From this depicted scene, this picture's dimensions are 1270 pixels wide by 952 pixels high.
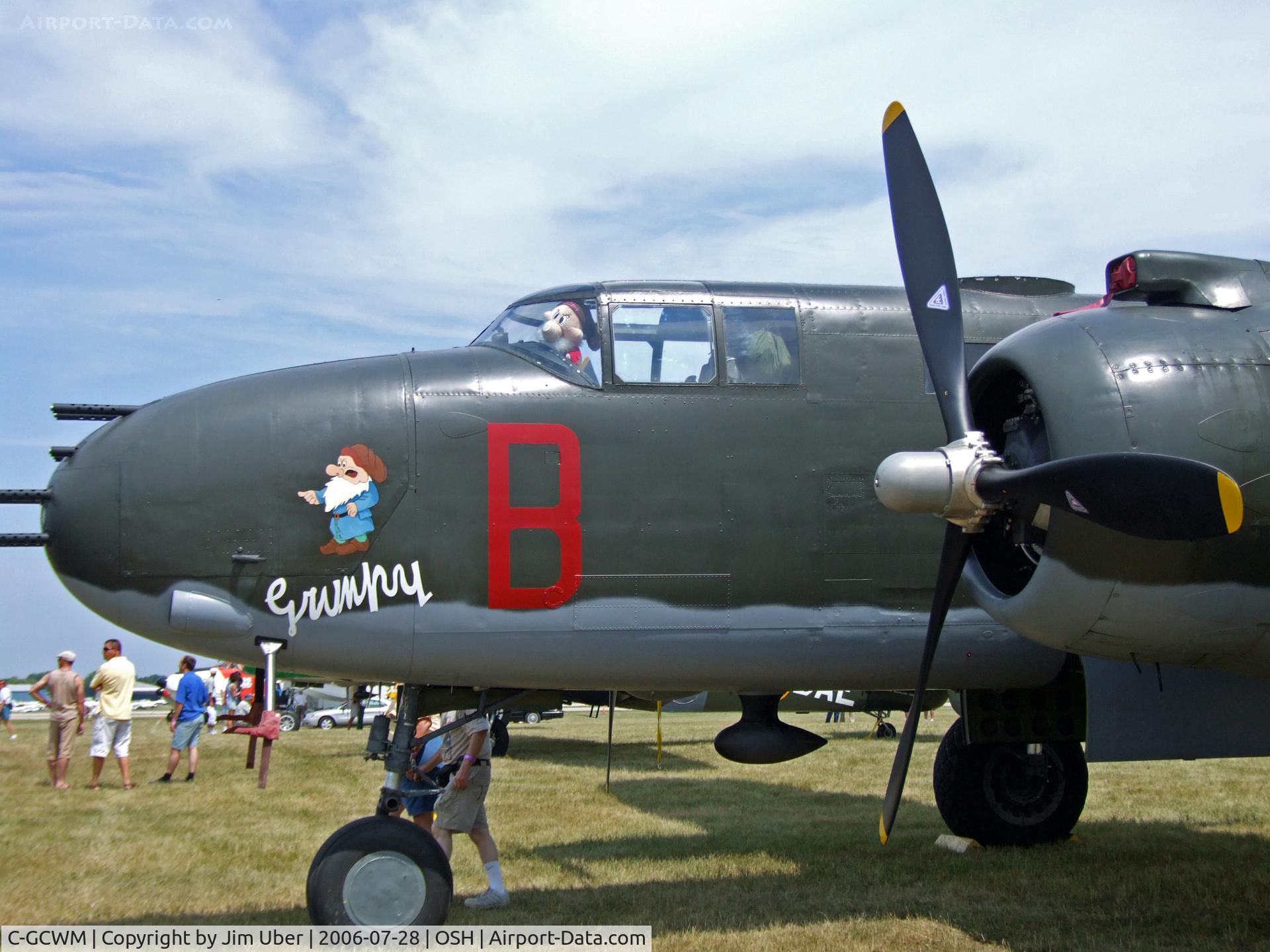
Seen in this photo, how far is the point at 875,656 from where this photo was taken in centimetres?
734

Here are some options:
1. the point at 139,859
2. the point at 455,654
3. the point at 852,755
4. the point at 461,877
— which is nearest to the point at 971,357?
the point at 455,654

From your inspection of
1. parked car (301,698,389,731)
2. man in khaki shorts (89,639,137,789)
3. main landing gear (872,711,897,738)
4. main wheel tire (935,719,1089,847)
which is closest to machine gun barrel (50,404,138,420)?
main wheel tire (935,719,1089,847)

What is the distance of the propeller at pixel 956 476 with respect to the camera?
520 cm

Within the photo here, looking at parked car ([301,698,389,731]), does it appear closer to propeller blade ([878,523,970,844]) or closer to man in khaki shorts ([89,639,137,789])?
man in khaki shorts ([89,639,137,789])

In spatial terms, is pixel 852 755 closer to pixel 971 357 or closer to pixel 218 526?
pixel 971 357

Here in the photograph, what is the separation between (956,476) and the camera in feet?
19.5

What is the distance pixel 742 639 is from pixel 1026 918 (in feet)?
8.38

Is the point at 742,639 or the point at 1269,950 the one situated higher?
the point at 742,639

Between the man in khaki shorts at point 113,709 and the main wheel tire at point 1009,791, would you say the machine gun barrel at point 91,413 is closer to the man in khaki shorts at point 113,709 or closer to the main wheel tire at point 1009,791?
the main wheel tire at point 1009,791

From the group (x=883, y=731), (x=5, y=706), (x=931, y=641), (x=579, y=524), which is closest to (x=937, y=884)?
(x=931, y=641)

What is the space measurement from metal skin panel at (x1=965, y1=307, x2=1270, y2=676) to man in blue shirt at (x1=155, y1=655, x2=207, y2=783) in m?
13.4

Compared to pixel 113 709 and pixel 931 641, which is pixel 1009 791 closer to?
pixel 931 641

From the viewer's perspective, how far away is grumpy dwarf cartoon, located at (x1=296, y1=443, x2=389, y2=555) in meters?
6.74

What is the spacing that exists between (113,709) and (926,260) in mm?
13304
